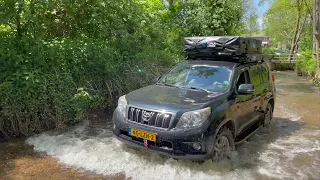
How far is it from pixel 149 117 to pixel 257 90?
2865 millimetres

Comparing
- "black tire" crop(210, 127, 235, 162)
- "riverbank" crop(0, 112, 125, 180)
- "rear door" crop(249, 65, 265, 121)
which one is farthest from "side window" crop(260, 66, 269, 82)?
"riverbank" crop(0, 112, 125, 180)

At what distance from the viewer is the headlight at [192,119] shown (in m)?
4.16

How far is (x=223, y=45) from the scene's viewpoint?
231 inches

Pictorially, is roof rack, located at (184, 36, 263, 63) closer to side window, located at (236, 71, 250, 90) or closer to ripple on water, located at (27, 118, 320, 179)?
side window, located at (236, 71, 250, 90)

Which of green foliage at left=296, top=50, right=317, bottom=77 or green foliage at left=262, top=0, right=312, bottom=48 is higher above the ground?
green foliage at left=262, top=0, right=312, bottom=48

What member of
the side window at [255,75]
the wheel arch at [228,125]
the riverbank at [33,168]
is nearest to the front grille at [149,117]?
the wheel arch at [228,125]

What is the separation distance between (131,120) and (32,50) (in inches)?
122

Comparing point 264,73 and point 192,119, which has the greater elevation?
point 264,73

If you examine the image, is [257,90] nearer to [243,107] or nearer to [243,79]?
[243,79]

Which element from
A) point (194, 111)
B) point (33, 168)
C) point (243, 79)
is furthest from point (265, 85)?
point (33, 168)

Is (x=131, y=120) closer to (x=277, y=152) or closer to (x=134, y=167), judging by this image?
(x=134, y=167)

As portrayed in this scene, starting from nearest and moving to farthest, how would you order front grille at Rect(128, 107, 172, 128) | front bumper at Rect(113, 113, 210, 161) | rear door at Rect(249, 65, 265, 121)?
front bumper at Rect(113, 113, 210, 161) → front grille at Rect(128, 107, 172, 128) → rear door at Rect(249, 65, 265, 121)

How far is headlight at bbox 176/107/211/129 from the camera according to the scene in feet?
13.6

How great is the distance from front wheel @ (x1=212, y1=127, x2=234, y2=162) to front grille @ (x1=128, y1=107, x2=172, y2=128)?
85cm
